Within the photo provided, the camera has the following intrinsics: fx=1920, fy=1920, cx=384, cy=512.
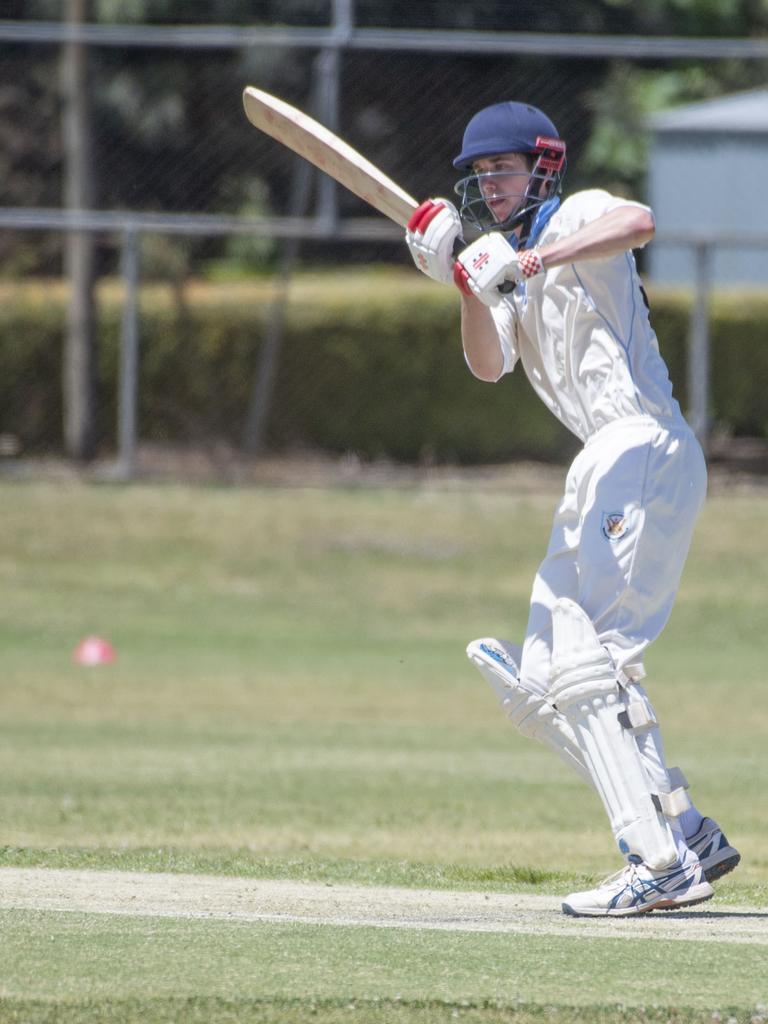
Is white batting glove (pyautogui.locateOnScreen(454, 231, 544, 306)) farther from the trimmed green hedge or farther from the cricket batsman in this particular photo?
the trimmed green hedge

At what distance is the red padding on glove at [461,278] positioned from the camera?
16.8 feet

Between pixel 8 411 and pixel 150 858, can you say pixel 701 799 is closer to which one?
pixel 150 858

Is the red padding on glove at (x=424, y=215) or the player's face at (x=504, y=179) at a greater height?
the player's face at (x=504, y=179)

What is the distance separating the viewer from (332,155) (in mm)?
5801

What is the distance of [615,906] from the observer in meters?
5.06

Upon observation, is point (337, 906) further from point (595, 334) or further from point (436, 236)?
point (436, 236)

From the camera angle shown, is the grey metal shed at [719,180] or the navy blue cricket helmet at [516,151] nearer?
the navy blue cricket helmet at [516,151]

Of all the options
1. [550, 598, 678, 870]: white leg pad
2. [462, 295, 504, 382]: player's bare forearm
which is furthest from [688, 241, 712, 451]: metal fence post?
[550, 598, 678, 870]: white leg pad

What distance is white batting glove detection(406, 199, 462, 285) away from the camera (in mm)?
5270

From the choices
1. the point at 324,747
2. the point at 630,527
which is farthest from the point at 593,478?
the point at 324,747

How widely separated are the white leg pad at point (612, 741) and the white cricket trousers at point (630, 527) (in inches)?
3.2

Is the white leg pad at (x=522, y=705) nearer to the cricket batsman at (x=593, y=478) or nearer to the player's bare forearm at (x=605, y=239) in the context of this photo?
the cricket batsman at (x=593, y=478)

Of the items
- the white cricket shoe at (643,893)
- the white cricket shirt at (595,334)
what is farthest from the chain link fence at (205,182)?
the white cricket shoe at (643,893)

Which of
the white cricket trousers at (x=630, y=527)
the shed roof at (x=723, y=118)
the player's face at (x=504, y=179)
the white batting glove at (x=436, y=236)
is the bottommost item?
the white cricket trousers at (x=630, y=527)
